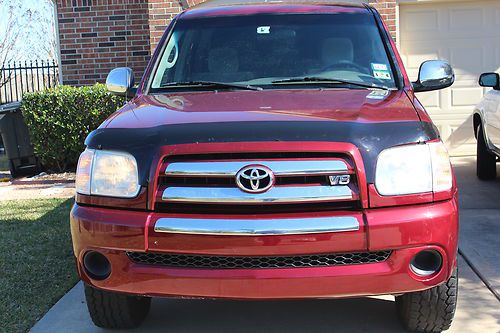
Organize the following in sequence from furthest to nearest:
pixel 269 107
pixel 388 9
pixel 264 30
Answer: pixel 388 9
pixel 264 30
pixel 269 107

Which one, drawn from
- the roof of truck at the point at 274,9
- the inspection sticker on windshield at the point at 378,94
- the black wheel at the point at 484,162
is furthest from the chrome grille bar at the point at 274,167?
the black wheel at the point at 484,162

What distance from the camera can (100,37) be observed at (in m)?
10.1

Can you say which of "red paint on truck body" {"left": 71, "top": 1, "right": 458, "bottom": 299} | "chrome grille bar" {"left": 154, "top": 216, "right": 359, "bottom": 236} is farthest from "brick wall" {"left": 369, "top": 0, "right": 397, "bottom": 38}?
"chrome grille bar" {"left": 154, "top": 216, "right": 359, "bottom": 236}

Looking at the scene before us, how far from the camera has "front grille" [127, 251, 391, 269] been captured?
278 cm

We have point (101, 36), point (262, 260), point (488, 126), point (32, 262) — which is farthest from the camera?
point (101, 36)

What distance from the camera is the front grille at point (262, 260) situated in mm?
2775

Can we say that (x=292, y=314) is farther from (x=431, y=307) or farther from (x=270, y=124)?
(x=270, y=124)

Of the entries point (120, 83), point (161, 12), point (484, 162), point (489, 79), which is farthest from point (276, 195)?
point (161, 12)

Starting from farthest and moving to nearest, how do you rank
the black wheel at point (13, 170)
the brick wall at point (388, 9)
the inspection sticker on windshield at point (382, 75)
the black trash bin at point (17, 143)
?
the black wheel at point (13, 170), the black trash bin at point (17, 143), the brick wall at point (388, 9), the inspection sticker on windshield at point (382, 75)

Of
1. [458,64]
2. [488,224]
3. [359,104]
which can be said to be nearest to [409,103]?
[359,104]

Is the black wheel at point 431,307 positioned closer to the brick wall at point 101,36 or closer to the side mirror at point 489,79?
the side mirror at point 489,79

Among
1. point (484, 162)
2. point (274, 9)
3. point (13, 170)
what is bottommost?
point (13, 170)

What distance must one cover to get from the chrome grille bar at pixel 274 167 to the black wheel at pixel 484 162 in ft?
18.5

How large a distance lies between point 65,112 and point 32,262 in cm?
450
